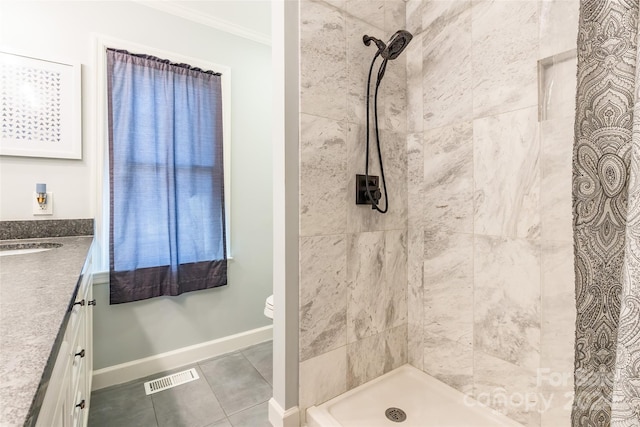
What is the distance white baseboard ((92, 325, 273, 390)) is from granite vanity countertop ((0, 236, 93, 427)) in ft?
3.78

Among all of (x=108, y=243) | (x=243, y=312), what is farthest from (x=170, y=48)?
(x=243, y=312)

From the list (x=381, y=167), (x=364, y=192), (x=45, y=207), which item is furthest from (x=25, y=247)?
(x=381, y=167)

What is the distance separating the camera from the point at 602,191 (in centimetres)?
53

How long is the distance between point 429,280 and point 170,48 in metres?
2.32

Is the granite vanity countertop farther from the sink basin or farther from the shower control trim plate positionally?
the shower control trim plate

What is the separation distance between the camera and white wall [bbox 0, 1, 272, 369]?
1755 millimetres

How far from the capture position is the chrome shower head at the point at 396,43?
1.20 meters

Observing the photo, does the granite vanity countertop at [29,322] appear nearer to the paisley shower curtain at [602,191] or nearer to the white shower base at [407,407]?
the paisley shower curtain at [602,191]

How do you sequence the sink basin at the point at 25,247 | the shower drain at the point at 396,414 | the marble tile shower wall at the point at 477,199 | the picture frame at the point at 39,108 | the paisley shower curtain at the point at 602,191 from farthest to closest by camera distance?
the picture frame at the point at 39,108, the sink basin at the point at 25,247, the shower drain at the point at 396,414, the marble tile shower wall at the point at 477,199, the paisley shower curtain at the point at 602,191

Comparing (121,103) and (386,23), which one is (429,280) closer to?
(386,23)

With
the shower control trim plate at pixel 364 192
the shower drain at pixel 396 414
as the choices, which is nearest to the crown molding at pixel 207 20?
the shower control trim plate at pixel 364 192

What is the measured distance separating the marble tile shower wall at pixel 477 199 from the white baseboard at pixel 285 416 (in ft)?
2.18

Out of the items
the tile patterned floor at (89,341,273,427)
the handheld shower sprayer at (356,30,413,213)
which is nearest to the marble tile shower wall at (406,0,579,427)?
the handheld shower sprayer at (356,30,413,213)

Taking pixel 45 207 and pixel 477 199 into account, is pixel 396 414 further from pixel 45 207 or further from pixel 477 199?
pixel 45 207
